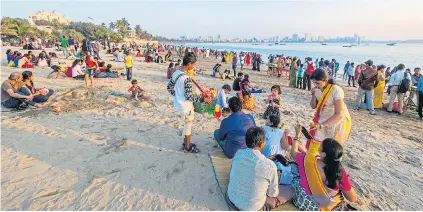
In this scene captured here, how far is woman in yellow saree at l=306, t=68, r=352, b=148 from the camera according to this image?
11.5ft

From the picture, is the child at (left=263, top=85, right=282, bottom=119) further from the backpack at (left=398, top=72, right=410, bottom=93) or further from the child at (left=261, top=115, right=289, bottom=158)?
the backpack at (left=398, top=72, right=410, bottom=93)

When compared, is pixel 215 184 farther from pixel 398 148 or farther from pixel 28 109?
pixel 28 109

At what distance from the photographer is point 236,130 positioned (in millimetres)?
4047

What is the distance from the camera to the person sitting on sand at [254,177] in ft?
8.87

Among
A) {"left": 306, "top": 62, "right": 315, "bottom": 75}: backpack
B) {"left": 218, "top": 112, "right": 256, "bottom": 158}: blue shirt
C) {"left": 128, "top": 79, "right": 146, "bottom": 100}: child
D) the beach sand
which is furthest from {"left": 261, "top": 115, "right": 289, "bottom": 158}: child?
{"left": 306, "top": 62, "right": 315, "bottom": 75}: backpack

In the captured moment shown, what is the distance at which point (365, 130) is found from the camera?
699cm

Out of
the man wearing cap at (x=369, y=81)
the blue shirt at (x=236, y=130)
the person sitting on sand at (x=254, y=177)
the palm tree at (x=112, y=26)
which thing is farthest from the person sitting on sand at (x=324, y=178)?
the palm tree at (x=112, y=26)

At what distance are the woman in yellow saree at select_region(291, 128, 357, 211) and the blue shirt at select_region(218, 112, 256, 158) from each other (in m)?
1.21

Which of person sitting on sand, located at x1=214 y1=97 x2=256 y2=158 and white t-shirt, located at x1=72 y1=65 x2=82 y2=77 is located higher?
white t-shirt, located at x1=72 y1=65 x2=82 y2=77

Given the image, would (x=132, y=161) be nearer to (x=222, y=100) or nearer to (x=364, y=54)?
(x=222, y=100)

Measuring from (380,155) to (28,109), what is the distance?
8.49 meters

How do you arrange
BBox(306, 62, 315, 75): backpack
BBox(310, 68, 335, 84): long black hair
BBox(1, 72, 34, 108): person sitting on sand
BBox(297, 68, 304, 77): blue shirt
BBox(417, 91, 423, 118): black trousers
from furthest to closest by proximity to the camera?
BBox(297, 68, 304, 77): blue shirt
BBox(306, 62, 315, 75): backpack
BBox(417, 91, 423, 118): black trousers
BBox(1, 72, 34, 108): person sitting on sand
BBox(310, 68, 335, 84): long black hair

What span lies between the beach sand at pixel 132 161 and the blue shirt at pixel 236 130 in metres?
0.55

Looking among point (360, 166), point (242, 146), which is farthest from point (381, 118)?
point (242, 146)
